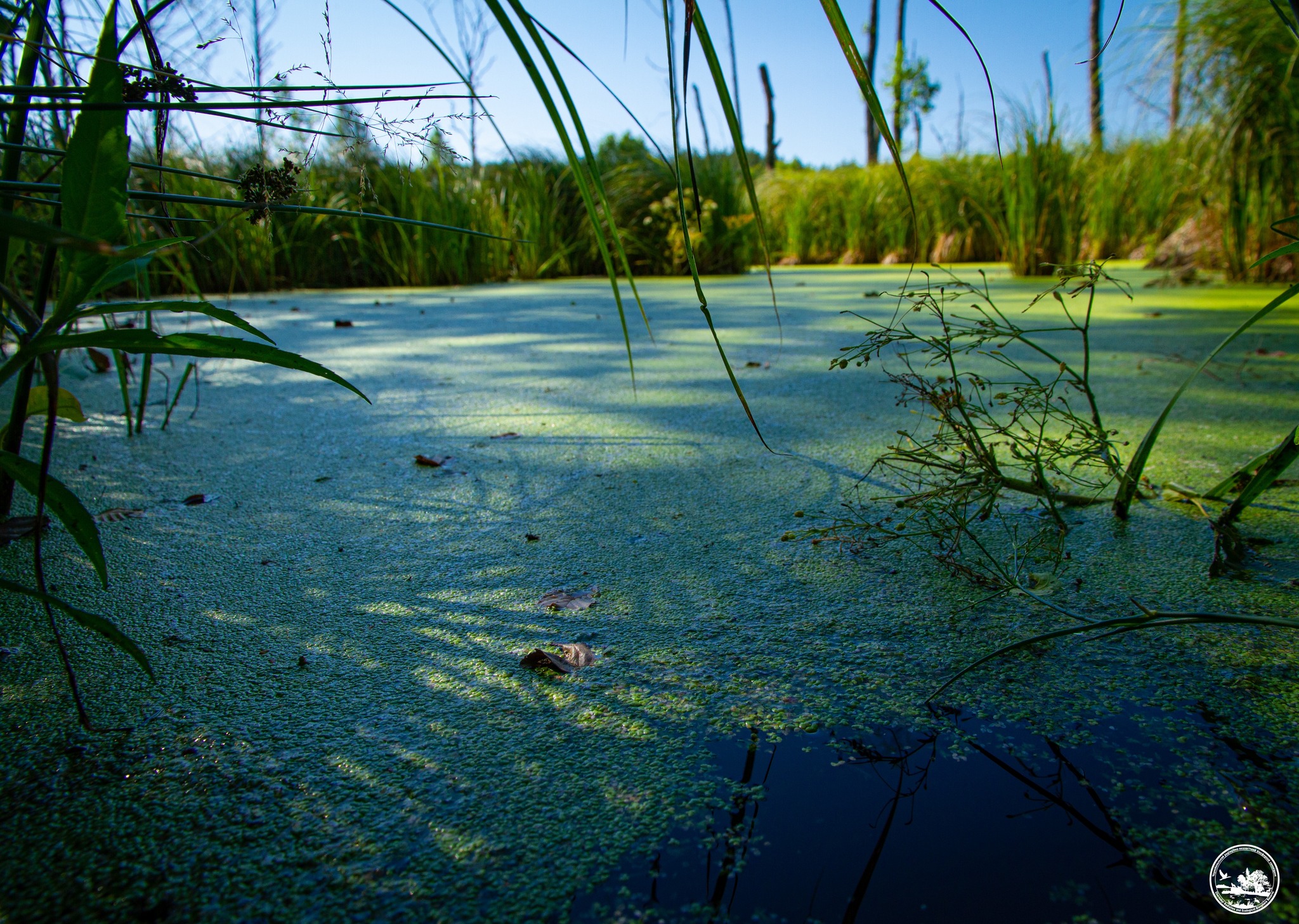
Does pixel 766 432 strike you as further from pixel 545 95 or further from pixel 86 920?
pixel 86 920

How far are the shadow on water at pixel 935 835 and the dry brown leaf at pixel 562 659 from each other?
17 centimetres

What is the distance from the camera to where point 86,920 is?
457 millimetres

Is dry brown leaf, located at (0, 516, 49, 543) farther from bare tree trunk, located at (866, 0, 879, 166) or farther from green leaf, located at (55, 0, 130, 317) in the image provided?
bare tree trunk, located at (866, 0, 879, 166)

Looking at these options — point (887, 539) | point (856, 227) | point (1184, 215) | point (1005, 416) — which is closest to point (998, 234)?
point (1184, 215)

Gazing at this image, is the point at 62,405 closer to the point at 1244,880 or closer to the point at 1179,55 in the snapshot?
the point at 1244,880

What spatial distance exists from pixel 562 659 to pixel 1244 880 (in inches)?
20.7

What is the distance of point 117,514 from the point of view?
1119mm

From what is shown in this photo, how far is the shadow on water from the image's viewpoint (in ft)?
1.54

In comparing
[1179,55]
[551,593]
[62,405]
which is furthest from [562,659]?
[1179,55]

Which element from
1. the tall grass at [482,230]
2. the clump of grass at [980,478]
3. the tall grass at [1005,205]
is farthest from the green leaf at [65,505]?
the tall grass at [482,230]

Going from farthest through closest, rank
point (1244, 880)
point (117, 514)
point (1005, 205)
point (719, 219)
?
point (719, 219) → point (1005, 205) → point (117, 514) → point (1244, 880)

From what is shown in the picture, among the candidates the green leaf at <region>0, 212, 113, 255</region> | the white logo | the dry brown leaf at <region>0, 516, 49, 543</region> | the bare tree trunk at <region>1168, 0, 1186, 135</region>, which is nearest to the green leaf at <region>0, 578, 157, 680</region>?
the green leaf at <region>0, 212, 113, 255</region>

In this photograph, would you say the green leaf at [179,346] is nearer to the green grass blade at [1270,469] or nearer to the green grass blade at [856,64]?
the green grass blade at [856,64]

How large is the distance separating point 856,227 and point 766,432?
7.20 m
